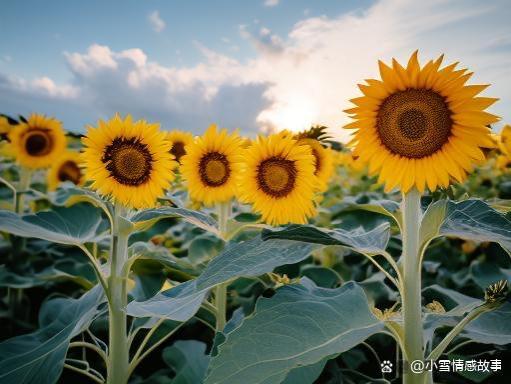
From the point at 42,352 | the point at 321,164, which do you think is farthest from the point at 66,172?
the point at 42,352

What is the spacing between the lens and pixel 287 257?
1.06 metres

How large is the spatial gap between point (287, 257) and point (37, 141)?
3.84m

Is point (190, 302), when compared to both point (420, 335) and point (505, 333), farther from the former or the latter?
point (505, 333)

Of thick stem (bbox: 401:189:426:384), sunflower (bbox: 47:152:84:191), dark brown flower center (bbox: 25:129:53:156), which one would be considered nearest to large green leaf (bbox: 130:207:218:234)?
thick stem (bbox: 401:189:426:384)

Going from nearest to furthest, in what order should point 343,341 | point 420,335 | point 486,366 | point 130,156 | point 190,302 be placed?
1. point 343,341
2. point 190,302
3. point 420,335
4. point 486,366
5. point 130,156

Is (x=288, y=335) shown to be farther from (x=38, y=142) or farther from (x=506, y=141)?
(x=38, y=142)

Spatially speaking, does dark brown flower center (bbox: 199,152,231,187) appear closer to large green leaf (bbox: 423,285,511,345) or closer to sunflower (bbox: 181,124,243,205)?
sunflower (bbox: 181,124,243,205)

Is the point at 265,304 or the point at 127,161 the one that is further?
the point at 127,161

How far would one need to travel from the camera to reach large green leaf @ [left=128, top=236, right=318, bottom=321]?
3.36 ft

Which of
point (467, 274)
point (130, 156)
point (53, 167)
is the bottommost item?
point (467, 274)

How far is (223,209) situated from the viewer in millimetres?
2391

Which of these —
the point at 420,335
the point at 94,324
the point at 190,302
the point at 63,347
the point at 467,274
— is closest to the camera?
the point at 190,302

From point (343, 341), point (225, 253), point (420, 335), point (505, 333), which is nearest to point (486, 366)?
point (505, 333)

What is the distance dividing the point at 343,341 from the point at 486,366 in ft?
2.89
